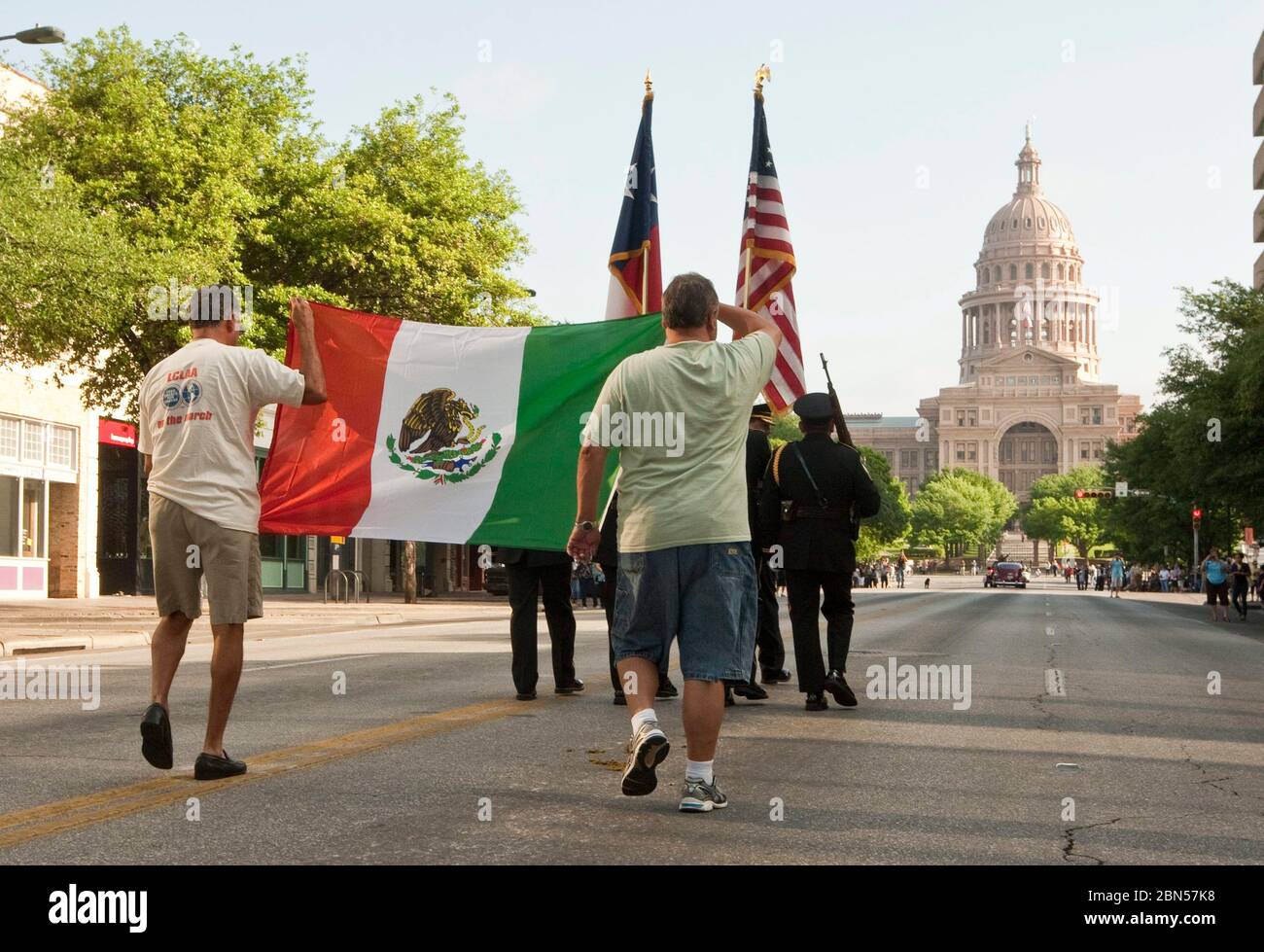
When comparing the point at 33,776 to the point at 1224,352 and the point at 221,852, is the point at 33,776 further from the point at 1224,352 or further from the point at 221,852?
the point at 1224,352

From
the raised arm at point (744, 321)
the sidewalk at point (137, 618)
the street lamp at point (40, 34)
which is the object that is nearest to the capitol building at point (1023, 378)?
the sidewalk at point (137, 618)

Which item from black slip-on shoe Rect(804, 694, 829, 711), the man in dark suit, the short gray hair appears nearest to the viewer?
the short gray hair

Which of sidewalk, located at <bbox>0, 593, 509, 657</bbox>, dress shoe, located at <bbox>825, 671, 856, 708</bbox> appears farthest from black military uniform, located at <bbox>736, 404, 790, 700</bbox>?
sidewalk, located at <bbox>0, 593, 509, 657</bbox>

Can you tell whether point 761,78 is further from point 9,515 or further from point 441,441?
point 9,515

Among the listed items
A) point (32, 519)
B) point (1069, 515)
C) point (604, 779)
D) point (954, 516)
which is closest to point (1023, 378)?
point (1069, 515)

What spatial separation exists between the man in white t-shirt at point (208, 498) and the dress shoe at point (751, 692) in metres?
4.39

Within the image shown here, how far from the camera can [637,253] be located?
10.3 m

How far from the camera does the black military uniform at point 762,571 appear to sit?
9.55 meters

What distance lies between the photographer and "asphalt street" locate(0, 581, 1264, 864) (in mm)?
5043

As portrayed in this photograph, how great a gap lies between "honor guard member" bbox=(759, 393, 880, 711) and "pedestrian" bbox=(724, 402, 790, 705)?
166mm

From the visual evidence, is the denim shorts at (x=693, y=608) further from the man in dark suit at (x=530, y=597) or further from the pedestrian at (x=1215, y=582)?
the pedestrian at (x=1215, y=582)

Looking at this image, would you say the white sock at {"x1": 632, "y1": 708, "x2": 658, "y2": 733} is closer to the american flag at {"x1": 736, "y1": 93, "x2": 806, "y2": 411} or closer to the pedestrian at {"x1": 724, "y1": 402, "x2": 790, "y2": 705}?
the pedestrian at {"x1": 724, "y1": 402, "x2": 790, "y2": 705}

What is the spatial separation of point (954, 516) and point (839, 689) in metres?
140
